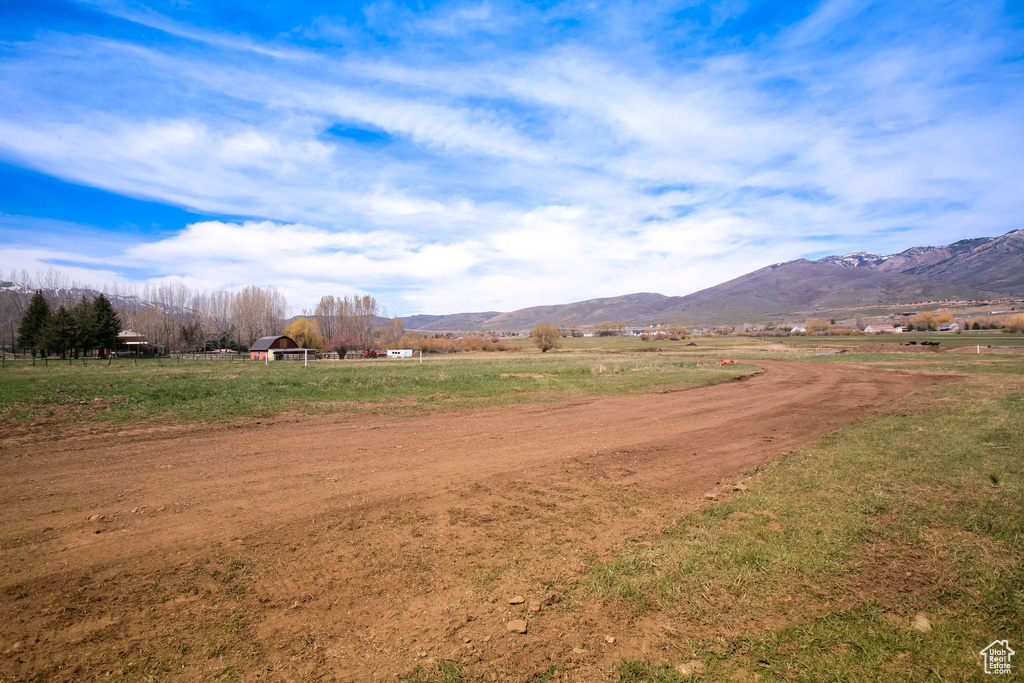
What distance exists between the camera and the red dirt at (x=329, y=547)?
3670 millimetres

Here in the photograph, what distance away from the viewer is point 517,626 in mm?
4020

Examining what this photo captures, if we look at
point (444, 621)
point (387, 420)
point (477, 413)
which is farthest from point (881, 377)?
point (444, 621)

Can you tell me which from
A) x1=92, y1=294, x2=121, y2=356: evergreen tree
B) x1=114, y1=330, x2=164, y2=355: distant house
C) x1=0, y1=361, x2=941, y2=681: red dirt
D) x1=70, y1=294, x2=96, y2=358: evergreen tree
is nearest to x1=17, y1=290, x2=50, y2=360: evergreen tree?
x1=70, y1=294, x2=96, y2=358: evergreen tree

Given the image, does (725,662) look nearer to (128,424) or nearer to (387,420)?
(387,420)

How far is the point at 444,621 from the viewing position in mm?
4094

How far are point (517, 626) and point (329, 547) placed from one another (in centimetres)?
258

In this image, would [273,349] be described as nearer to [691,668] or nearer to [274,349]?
[274,349]

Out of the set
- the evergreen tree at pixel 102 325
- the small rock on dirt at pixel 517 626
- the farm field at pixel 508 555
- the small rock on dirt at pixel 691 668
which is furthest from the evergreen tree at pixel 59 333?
the small rock on dirt at pixel 691 668

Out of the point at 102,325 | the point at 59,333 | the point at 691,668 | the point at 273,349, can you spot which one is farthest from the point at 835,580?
the point at 102,325

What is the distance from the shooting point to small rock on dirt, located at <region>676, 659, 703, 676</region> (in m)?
3.49

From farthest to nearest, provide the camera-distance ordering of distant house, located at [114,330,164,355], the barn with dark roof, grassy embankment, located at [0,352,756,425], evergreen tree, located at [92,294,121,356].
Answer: distant house, located at [114,330,164,355]
the barn with dark roof
evergreen tree, located at [92,294,121,356]
grassy embankment, located at [0,352,756,425]

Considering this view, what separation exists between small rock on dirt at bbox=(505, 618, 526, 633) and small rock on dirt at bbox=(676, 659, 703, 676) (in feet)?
4.16

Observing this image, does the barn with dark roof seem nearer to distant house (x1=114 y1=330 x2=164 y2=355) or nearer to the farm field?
distant house (x1=114 y1=330 x2=164 y2=355)

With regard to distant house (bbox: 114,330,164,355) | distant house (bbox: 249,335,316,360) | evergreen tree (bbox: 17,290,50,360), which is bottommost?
distant house (bbox: 249,335,316,360)
